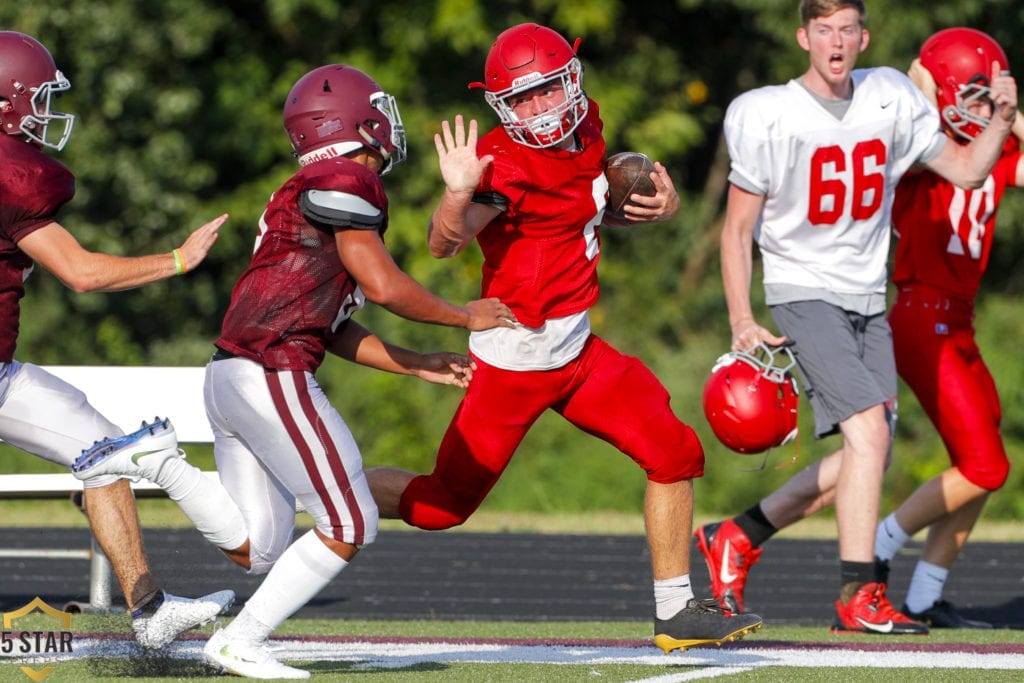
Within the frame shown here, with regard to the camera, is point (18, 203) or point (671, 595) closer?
point (18, 203)

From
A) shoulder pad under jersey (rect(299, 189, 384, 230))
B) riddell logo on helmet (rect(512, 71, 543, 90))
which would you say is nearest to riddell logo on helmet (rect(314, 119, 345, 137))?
shoulder pad under jersey (rect(299, 189, 384, 230))

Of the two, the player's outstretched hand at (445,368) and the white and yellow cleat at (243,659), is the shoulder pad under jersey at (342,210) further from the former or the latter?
the white and yellow cleat at (243,659)

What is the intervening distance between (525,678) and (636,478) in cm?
803

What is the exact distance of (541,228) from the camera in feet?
16.4

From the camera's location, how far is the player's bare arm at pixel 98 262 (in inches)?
177

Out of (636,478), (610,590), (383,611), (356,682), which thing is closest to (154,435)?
(356,682)

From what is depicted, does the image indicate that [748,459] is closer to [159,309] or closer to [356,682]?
[159,309]

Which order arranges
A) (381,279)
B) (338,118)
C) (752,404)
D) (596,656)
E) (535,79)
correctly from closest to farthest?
1. (381,279)
2. (338,118)
3. (535,79)
4. (596,656)
5. (752,404)

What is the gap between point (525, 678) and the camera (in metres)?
4.64

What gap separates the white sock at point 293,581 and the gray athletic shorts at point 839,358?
2258mm

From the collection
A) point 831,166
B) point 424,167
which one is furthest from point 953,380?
point 424,167

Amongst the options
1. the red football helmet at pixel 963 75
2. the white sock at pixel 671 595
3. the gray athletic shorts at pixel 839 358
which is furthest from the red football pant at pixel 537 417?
the red football helmet at pixel 963 75

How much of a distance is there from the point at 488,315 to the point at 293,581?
1.00m

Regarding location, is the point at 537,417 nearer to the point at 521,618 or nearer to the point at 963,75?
the point at 521,618
